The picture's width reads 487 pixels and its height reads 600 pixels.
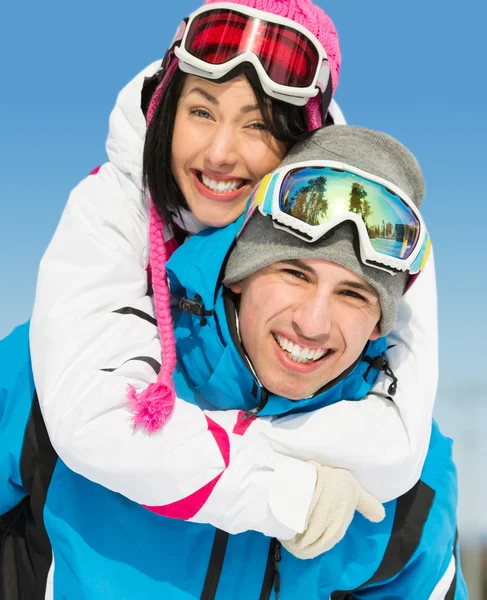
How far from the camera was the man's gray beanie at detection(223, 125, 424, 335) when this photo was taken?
7.20ft

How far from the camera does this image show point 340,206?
7.22 feet

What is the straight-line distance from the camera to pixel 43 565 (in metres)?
2.41

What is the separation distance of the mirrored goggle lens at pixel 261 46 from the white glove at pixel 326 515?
1.28m

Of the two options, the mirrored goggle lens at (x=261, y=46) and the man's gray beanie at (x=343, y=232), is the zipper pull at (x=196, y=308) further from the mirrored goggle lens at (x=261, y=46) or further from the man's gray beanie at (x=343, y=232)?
the mirrored goggle lens at (x=261, y=46)

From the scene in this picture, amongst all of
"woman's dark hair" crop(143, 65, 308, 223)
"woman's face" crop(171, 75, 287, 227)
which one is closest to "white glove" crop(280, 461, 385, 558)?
"woman's face" crop(171, 75, 287, 227)

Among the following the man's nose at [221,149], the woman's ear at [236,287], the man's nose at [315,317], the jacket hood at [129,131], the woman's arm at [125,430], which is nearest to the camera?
the woman's arm at [125,430]

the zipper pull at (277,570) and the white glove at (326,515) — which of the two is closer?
the white glove at (326,515)

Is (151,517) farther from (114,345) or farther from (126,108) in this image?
(126,108)

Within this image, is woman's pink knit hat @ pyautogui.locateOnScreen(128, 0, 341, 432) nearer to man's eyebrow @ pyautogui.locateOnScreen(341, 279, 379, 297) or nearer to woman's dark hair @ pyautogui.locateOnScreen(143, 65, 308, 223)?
woman's dark hair @ pyautogui.locateOnScreen(143, 65, 308, 223)

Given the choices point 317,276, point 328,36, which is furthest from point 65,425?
point 328,36

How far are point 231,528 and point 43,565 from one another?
0.86 meters

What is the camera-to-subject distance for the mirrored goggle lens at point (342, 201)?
2199mm

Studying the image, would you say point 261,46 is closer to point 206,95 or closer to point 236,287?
point 206,95

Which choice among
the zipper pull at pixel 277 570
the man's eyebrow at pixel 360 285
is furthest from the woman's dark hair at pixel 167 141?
the zipper pull at pixel 277 570
